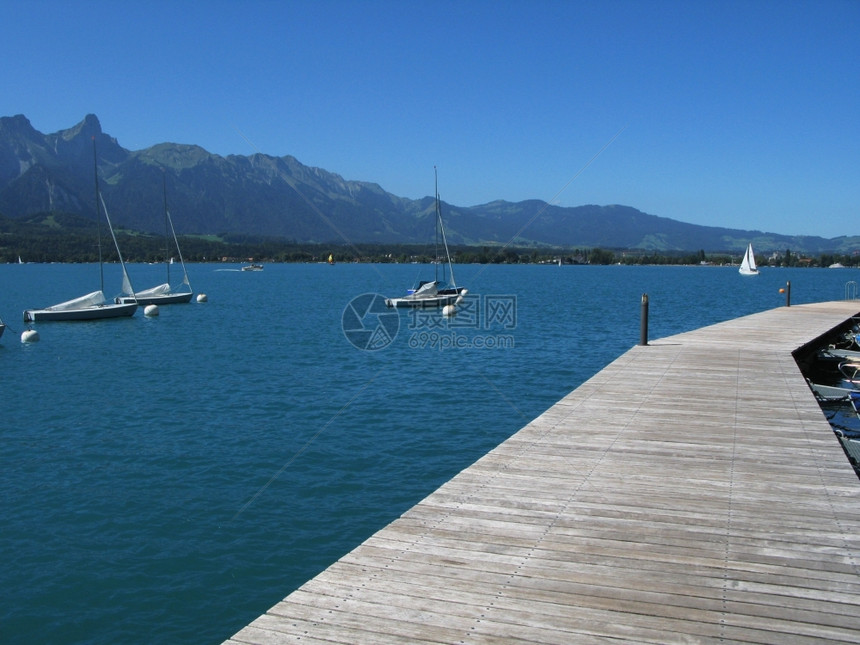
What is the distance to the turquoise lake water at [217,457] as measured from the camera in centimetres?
845

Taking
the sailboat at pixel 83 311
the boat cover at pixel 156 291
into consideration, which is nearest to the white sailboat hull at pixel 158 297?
the boat cover at pixel 156 291

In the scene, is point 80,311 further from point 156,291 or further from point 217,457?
point 217,457

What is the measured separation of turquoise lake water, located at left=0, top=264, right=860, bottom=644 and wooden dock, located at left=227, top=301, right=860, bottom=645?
313 centimetres

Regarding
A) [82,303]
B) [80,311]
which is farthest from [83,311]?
[82,303]

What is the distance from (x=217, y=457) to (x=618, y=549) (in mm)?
9706

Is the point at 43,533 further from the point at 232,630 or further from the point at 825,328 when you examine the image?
the point at 825,328

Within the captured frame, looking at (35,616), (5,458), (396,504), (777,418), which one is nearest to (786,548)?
(777,418)

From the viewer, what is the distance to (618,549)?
5586 mm

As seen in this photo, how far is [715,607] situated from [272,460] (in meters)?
9.91

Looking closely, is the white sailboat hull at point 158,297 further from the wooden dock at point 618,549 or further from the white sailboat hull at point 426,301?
the wooden dock at point 618,549

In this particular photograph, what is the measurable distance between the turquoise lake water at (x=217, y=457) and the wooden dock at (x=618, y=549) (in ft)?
10.3

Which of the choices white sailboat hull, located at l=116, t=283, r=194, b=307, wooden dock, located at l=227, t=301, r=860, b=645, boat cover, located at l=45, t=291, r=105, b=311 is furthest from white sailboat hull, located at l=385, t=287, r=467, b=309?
wooden dock, located at l=227, t=301, r=860, b=645

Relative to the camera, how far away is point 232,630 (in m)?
7.59

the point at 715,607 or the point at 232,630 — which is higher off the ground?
the point at 715,607
